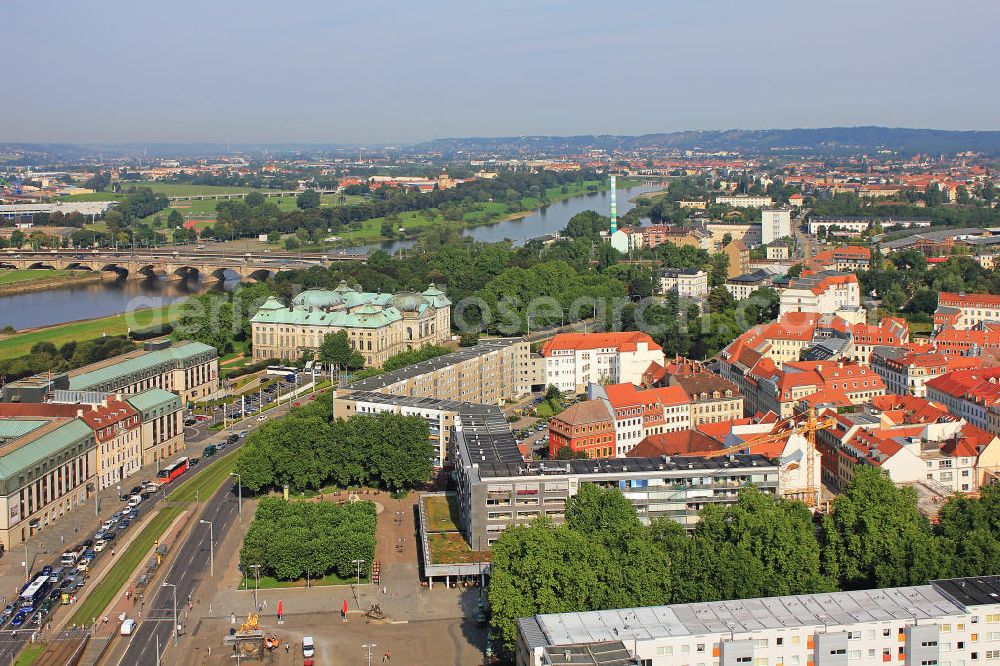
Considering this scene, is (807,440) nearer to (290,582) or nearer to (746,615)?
(746,615)

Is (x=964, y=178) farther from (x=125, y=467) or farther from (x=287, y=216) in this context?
(x=125, y=467)

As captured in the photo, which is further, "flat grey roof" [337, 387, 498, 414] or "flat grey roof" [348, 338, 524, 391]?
"flat grey roof" [348, 338, 524, 391]

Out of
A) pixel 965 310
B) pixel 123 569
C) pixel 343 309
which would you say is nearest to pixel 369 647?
pixel 123 569

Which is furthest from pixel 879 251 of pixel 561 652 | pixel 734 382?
pixel 561 652

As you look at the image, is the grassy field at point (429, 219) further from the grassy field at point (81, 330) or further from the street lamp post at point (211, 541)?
the street lamp post at point (211, 541)

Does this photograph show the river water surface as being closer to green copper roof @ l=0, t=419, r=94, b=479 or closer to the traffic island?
green copper roof @ l=0, t=419, r=94, b=479

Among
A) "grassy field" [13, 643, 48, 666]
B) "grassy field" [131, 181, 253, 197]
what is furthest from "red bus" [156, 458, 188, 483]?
"grassy field" [131, 181, 253, 197]
